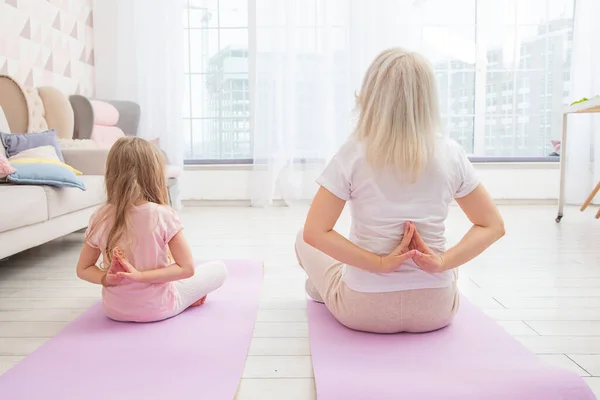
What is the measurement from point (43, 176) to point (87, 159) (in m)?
0.81

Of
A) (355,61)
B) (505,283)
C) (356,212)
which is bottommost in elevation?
(505,283)

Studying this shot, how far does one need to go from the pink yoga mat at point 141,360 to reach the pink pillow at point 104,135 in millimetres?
2450

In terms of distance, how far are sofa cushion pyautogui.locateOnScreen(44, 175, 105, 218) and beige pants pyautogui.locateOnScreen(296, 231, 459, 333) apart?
1.39 metres

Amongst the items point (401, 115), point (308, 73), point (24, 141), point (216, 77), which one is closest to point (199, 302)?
point (401, 115)

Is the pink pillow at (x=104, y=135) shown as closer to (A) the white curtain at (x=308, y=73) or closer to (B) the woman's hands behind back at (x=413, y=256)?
(A) the white curtain at (x=308, y=73)

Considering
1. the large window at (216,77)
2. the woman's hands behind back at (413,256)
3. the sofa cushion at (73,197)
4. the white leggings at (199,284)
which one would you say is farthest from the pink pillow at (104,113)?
the woman's hands behind back at (413,256)

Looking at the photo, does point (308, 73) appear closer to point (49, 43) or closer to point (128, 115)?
point (128, 115)

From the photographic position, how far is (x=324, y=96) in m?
4.66

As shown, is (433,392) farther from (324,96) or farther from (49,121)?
(324,96)

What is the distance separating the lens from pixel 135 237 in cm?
151

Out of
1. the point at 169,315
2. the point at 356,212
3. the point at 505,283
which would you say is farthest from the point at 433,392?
the point at 505,283

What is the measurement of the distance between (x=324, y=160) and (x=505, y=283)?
269cm

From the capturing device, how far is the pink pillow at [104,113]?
4.09m

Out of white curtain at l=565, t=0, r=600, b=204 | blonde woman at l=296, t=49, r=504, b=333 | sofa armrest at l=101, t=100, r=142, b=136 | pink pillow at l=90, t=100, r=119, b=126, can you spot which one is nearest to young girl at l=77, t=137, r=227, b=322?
blonde woman at l=296, t=49, r=504, b=333
